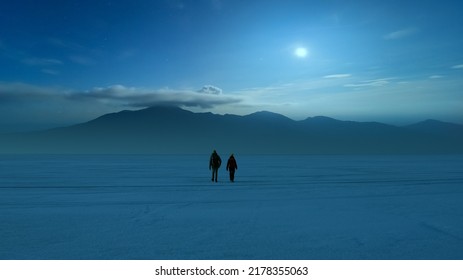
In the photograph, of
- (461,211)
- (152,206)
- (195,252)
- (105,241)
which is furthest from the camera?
(152,206)

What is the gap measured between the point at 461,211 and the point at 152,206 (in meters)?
8.17

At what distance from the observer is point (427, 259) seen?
5.57 m

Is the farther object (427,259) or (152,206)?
(152,206)

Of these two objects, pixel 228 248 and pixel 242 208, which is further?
pixel 242 208

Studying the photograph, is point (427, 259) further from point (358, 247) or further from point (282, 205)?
point (282, 205)

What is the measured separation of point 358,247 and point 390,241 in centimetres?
78

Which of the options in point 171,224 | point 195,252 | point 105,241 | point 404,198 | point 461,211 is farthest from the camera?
point 404,198

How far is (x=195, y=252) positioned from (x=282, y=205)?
5124 millimetres
